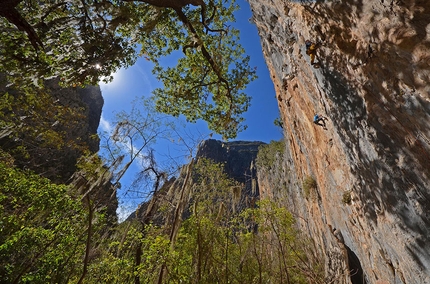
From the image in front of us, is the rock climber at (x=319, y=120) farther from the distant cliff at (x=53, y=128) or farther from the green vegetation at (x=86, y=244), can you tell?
the distant cliff at (x=53, y=128)

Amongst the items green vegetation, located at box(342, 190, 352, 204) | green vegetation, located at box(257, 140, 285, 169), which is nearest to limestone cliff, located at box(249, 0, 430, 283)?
green vegetation, located at box(342, 190, 352, 204)

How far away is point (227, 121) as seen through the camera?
341 inches

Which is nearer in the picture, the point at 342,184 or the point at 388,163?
the point at 388,163

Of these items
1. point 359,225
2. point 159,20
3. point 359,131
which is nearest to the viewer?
point 359,131

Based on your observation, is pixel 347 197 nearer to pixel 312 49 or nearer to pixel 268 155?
pixel 312 49

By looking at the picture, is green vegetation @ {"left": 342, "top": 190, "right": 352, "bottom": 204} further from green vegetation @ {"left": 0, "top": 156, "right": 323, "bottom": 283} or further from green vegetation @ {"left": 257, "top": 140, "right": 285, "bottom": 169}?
green vegetation @ {"left": 257, "top": 140, "right": 285, "bottom": 169}

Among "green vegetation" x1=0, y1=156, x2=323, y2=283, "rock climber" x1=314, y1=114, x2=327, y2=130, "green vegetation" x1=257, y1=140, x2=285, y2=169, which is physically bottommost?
"green vegetation" x1=0, y1=156, x2=323, y2=283

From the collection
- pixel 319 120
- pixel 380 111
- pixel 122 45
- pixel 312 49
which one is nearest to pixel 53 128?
pixel 122 45

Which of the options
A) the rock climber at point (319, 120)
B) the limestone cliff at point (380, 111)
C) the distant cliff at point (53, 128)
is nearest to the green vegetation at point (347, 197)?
the limestone cliff at point (380, 111)

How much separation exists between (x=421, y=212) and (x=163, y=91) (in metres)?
7.84

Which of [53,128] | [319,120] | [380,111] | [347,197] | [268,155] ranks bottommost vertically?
[380,111]

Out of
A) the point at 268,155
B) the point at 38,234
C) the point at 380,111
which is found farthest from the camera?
the point at 268,155

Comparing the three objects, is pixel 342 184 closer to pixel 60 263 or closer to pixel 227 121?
pixel 227 121

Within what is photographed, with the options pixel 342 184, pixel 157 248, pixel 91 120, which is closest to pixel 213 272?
pixel 157 248
